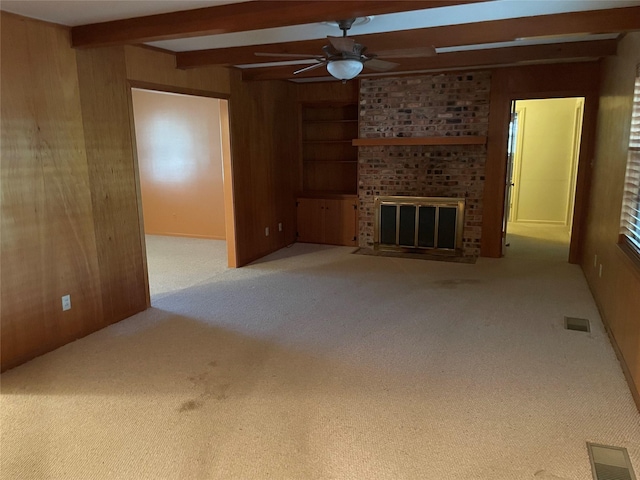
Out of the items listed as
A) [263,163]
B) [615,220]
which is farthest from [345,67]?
[263,163]

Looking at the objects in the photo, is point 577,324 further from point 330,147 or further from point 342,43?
point 330,147

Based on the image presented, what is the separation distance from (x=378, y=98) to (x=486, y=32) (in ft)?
9.12

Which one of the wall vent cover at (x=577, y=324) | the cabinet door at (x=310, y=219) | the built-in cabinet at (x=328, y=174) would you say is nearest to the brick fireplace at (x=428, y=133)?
the built-in cabinet at (x=328, y=174)

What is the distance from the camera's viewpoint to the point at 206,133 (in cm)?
705

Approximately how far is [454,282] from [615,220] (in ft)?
5.42

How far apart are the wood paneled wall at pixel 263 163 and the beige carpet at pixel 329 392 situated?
4.90ft

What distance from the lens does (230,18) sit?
266 centimetres

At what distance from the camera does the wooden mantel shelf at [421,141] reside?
5.52 metres

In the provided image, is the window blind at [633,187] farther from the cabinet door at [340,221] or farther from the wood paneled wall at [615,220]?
the cabinet door at [340,221]

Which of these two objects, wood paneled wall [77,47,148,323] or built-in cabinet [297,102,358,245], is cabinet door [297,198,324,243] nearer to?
built-in cabinet [297,102,358,245]

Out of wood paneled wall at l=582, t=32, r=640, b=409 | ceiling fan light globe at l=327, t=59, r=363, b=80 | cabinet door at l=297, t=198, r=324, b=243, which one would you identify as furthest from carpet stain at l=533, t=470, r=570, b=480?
cabinet door at l=297, t=198, r=324, b=243

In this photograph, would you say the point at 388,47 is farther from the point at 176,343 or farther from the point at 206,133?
the point at 206,133

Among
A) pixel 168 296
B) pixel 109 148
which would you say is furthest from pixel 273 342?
pixel 109 148

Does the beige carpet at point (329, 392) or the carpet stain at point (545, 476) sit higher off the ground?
the beige carpet at point (329, 392)
